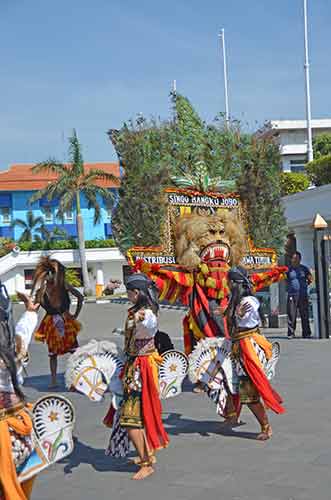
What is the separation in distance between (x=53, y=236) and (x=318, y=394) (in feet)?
141

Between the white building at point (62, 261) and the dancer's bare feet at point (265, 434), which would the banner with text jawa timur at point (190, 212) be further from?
the white building at point (62, 261)

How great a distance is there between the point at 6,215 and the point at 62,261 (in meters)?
11.3

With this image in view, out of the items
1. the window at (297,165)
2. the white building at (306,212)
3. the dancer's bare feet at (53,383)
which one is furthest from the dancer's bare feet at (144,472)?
the window at (297,165)

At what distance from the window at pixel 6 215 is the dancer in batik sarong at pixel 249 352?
49.9 meters

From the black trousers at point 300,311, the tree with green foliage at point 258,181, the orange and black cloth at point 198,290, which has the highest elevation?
the tree with green foliage at point 258,181

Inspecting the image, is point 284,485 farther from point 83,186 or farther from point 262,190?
point 83,186

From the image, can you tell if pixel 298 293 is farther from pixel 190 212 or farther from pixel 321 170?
pixel 321 170

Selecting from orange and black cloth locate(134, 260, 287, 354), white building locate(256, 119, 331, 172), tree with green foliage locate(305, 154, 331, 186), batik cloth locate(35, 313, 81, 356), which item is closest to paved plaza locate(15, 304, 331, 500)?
orange and black cloth locate(134, 260, 287, 354)

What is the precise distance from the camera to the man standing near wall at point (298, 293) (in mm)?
13987

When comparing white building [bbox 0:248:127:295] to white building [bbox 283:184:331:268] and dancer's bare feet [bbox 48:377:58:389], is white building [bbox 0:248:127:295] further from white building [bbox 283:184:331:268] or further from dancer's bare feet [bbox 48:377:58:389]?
dancer's bare feet [bbox 48:377:58:389]

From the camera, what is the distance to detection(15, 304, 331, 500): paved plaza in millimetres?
5113

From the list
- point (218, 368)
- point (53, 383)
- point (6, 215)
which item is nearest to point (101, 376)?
point (218, 368)

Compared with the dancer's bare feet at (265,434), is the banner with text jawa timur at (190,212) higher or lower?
higher

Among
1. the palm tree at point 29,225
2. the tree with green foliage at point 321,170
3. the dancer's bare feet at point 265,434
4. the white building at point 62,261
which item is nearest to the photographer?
the dancer's bare feet at point 265,434
